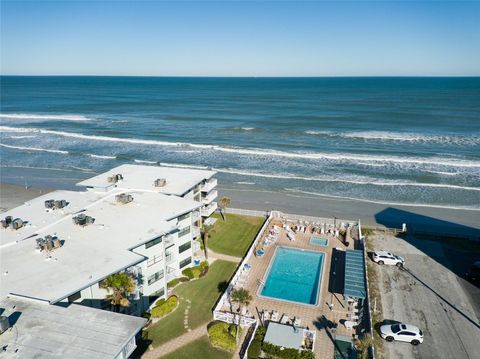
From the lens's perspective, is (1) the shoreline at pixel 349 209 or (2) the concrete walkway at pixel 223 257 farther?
(1) the shoreline at pixel 349 209

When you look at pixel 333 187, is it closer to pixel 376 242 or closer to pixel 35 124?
pixel 376 242

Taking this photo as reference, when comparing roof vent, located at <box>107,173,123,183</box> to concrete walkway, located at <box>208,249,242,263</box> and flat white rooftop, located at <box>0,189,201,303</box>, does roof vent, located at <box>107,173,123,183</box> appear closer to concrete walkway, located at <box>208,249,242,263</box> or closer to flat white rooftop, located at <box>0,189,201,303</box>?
flat white rooftop, located at <box>0,189,201,303</box>

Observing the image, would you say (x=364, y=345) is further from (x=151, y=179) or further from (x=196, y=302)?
(x=151, y=179)

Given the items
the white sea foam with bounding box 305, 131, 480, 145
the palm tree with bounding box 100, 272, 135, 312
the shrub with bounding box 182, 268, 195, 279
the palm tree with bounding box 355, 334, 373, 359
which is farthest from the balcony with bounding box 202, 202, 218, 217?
the white sea foam with bounding box 305, 131, 480, 145

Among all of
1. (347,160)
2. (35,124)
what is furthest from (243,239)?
(35,124)

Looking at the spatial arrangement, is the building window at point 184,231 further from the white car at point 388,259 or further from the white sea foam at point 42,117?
the white sea foam at point 42,117

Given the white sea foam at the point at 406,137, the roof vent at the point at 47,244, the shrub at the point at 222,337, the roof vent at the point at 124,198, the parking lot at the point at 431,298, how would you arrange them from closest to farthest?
the roof vent at the point at 47,244 → the shrub at the point at 222,337 → the parking lot at the point at 431,298 → the roof vent at the point at 124,198 → the white sea foam at the point at 406,137

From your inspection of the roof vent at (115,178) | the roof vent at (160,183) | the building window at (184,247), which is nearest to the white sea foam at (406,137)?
the roof vent at (160,183)
